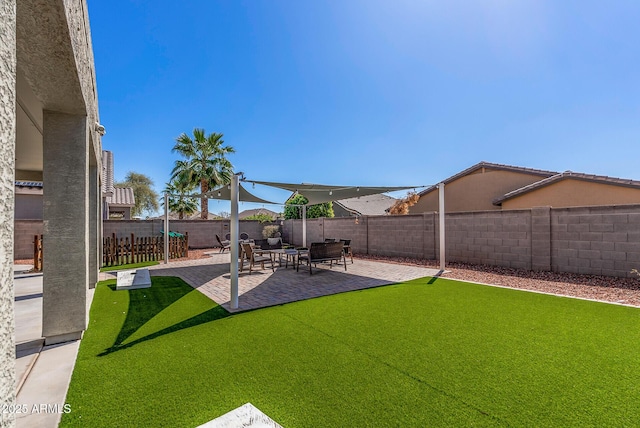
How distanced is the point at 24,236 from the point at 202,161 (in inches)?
365

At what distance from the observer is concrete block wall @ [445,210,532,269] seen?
8.05 metres

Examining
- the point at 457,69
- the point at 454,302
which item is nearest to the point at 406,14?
the point at 457,69

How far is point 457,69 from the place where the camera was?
9.80 meters

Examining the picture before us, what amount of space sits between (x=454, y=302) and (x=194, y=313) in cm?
453

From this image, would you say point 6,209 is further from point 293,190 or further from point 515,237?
point 515,237

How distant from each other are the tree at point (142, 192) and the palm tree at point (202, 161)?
814 inches

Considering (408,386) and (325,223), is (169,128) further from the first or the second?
(408,386)

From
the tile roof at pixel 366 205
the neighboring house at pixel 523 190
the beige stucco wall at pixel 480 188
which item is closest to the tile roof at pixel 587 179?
the neighboring house at pixel 523 190

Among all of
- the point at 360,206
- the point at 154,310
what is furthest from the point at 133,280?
the point at 360,206

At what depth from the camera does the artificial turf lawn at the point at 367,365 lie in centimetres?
222

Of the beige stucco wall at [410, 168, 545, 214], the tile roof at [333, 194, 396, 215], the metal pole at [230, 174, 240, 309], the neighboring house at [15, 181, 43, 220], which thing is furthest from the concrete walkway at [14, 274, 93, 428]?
the tile roof at [333, 194, 396, 215]

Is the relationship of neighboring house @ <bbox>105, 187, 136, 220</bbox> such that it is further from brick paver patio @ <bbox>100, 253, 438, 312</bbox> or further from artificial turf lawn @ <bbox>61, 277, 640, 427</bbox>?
artificial turf lawn @ <bbox>61, 277, 640, 427</bbox>

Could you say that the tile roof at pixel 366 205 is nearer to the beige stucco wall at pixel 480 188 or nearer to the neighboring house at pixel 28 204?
the beige stucco wall at pixel 480 188

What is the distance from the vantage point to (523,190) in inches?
526
